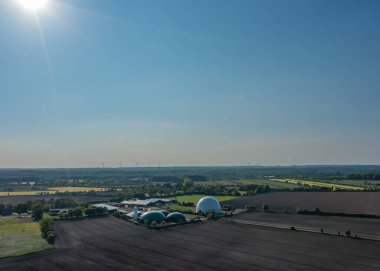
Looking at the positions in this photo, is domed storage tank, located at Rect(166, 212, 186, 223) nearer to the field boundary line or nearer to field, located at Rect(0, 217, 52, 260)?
the field boundary line

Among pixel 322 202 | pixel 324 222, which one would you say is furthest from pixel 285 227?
pixel 322 202

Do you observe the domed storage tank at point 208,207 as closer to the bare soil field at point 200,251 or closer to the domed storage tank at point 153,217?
the domed storage tank at point 153,217

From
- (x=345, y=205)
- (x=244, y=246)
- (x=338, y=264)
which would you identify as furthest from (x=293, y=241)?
(x=345, y=205)

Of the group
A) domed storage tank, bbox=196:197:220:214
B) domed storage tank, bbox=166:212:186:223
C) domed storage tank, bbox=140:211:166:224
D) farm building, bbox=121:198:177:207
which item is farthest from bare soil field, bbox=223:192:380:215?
domed storage tank, bbox=140:211:166:224

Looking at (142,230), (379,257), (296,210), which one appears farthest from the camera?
(296,210)

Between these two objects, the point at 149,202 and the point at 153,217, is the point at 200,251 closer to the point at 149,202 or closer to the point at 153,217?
the point at 153,217

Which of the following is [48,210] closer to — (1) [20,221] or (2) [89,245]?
(1) [20,221]
